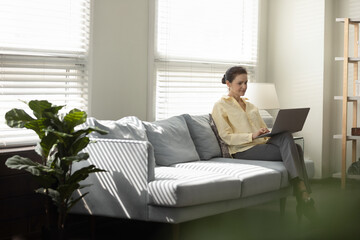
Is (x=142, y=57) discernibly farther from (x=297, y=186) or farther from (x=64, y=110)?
(x=297, y=186)

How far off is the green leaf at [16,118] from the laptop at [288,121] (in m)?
1.97

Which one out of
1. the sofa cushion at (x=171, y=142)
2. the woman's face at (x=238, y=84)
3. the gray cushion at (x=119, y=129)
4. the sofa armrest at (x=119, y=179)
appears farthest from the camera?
the woman's face at (x=238, y=84)

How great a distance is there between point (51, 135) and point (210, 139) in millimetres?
1764

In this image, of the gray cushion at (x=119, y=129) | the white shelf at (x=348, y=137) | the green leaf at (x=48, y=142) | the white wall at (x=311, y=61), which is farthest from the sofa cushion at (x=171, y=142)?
the white wall at (x=311, y=61)

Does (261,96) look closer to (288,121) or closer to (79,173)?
(288,121)

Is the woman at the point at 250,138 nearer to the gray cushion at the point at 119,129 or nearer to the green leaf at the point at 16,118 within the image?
the gray cushion at the point at 119,129


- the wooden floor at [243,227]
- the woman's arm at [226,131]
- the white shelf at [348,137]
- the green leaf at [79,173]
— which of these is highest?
the woman's arm at [226,131]

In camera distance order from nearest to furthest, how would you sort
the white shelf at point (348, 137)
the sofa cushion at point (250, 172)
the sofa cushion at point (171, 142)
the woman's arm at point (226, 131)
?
the sofa cushion at point (250, 172) < the sofa cushion at point (171, 142) < the woman's arm at point (226, 131) < the white shelf at point (348, 137)

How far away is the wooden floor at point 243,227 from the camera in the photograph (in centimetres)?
405

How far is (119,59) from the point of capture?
4.97m

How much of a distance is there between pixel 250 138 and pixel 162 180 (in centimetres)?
140

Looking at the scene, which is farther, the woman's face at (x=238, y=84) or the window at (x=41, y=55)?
the woman's face at (x=238, y=84)

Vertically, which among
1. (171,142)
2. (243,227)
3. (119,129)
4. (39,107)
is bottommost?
(243,227)

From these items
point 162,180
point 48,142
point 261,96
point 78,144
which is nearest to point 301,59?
point 261,96
